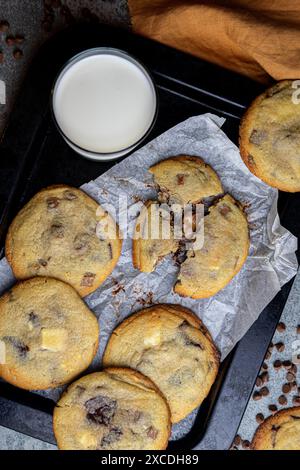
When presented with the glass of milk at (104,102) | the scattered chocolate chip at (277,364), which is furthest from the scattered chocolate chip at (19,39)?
the scattered chocolate chip at (277,364)

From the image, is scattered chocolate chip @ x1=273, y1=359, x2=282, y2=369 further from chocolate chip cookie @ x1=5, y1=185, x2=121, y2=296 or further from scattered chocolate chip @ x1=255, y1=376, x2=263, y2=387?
chocolate chip cookie @ x1=5, y1=185, x2=121, y2=296

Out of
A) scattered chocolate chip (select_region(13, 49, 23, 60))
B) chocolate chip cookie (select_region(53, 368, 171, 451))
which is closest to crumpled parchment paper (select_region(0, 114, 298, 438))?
chocolate chip cookie (select_region(53, 368, 171, 451))

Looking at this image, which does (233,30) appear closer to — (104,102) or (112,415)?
(104,102)

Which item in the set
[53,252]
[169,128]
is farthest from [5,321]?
[169,128]

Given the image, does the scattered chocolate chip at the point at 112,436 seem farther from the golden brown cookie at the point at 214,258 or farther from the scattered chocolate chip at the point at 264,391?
the scattered chocolate chip at the point at 264,391

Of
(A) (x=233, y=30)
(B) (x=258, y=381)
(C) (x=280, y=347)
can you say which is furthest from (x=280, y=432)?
(A) (x=233, y=30)

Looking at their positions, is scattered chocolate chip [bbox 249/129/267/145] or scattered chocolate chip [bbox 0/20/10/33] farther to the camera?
scattered chocolate chip [bbox 0/20/10/33]

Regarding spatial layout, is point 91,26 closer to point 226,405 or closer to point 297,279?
point 297,279
